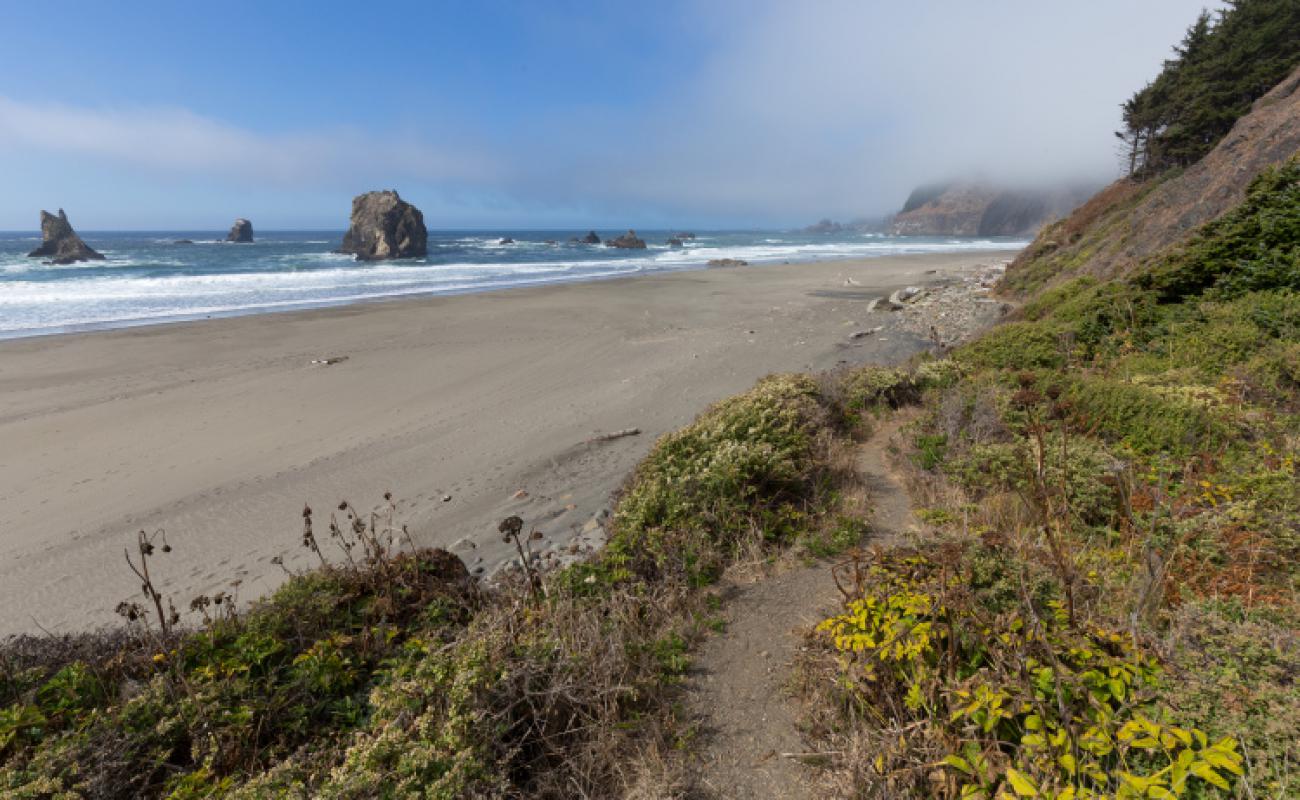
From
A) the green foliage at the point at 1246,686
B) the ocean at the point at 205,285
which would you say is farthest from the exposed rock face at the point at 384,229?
the green foliage at the point at 1246,686

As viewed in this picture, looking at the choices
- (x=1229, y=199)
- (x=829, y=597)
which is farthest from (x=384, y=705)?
(x=1229, y=199)

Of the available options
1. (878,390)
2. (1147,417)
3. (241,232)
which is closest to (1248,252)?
(1147,417)

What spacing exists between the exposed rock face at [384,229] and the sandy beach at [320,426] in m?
39.2

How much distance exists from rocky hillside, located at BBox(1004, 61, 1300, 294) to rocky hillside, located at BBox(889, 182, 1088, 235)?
117 meters


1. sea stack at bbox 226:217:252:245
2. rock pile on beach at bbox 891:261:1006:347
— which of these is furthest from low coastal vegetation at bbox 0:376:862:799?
sea stack at bbox 226:217:252:245

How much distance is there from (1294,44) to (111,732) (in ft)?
124

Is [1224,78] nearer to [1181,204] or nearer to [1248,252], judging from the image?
[1181,204]

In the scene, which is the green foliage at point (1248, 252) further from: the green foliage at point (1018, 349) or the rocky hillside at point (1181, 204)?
the rocky hillside at point (1181, 204)

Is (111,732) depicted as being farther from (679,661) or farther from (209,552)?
(209,552)

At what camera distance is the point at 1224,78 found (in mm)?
22781

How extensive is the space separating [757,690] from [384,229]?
61594 millimetres

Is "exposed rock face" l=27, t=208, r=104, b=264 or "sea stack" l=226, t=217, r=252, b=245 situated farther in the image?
"sea stack" l=226, t=217, r=252, b=245

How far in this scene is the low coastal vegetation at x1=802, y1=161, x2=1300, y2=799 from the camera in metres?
1.97

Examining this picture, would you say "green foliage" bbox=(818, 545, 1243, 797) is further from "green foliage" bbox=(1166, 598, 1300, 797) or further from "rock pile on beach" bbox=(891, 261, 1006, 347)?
"rock pile on beach" bbox=(891, 261, 1006, 347)
